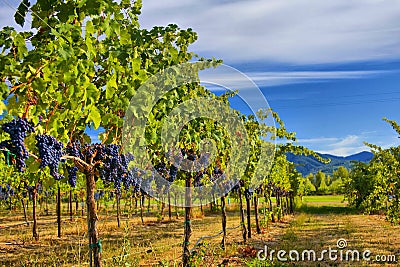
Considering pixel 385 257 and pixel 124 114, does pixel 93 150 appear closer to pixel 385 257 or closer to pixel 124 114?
pixel 124 114

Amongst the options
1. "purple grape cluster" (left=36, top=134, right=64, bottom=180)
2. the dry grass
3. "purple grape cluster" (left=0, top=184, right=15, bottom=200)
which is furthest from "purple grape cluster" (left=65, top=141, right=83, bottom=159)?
"purple grape cluster" (left=0, top=184, right=15, bottom=200)

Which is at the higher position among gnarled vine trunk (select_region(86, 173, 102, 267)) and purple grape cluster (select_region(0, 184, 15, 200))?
purple grape cluster (select_region(0, 184, 15, 200))

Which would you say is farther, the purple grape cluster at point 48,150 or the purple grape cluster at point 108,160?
the purple grape cluster at point 108,160

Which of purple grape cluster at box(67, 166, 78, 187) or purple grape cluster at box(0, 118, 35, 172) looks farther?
purple grape cluster at box(67, 166, 78, 187)

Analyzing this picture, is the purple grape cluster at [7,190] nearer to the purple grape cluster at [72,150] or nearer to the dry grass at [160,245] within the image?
the dry grass at [160,245]

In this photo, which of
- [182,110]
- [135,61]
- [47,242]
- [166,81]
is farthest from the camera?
[47,242]

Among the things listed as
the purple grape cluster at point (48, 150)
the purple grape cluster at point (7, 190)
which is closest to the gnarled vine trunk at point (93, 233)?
the purple grape cluster at point (48, 150)

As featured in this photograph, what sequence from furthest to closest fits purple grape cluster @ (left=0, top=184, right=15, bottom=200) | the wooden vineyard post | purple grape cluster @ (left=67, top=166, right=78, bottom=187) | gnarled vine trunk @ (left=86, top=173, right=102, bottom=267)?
purple grape cluster @ (left=0, top=184, right=15, bottom=200) < the wooden vineyard post < purple grape cluster @ (left=67, top=166, right=78, bottom=187) < gnarled vine trunk @ (left=86, top=173, right=102, bottom=267)

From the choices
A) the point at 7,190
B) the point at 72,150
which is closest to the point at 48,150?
the point at 72,150

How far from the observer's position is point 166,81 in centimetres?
571

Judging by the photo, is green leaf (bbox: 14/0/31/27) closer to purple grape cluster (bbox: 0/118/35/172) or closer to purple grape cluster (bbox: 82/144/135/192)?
purple grape cluster (bbox: 0/118/35/172)

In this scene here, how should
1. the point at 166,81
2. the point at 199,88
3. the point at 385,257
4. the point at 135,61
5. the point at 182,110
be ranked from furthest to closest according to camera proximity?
the point at 385,257, the point at 199,88, the point at 182,110, the point at 166,81, the point at 135,61

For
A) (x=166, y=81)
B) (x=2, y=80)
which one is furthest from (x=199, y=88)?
(x=2, y=80)

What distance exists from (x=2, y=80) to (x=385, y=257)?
9555mm
